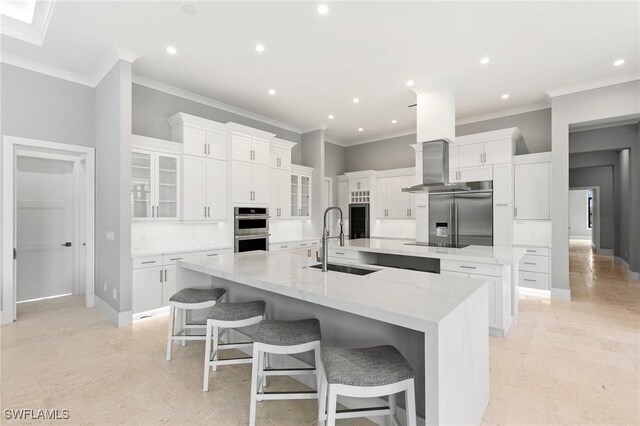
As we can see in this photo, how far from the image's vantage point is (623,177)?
6.48 m

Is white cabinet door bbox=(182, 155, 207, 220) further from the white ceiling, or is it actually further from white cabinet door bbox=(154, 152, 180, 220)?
the white ceiling

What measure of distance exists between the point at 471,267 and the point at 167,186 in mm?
4114

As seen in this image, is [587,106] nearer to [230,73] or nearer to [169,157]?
A: [230,73]

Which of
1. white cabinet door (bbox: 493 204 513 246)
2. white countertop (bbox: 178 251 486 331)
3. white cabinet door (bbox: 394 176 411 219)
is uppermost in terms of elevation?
white cabinet door (bbox: 394 176 411 219)

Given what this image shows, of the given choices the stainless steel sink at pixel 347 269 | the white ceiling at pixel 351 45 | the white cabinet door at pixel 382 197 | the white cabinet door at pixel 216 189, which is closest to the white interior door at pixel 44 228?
the white ceiling at pixel 351 45

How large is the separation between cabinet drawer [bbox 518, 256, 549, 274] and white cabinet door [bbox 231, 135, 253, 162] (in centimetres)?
488

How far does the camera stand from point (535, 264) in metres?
4.84

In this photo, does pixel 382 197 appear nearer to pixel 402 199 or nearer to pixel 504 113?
pixel 402 199

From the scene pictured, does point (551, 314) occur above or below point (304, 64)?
below

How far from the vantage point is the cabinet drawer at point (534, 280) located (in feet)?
15.6

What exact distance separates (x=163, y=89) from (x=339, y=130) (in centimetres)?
371

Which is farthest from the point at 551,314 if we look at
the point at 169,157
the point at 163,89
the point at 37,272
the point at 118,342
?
the point at 37,272

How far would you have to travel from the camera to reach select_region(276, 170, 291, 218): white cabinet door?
5.95m

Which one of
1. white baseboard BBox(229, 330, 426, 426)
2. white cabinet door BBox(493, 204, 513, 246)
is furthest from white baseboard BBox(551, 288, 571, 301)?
white baseboard BBox(229, 330, 426, 426)
